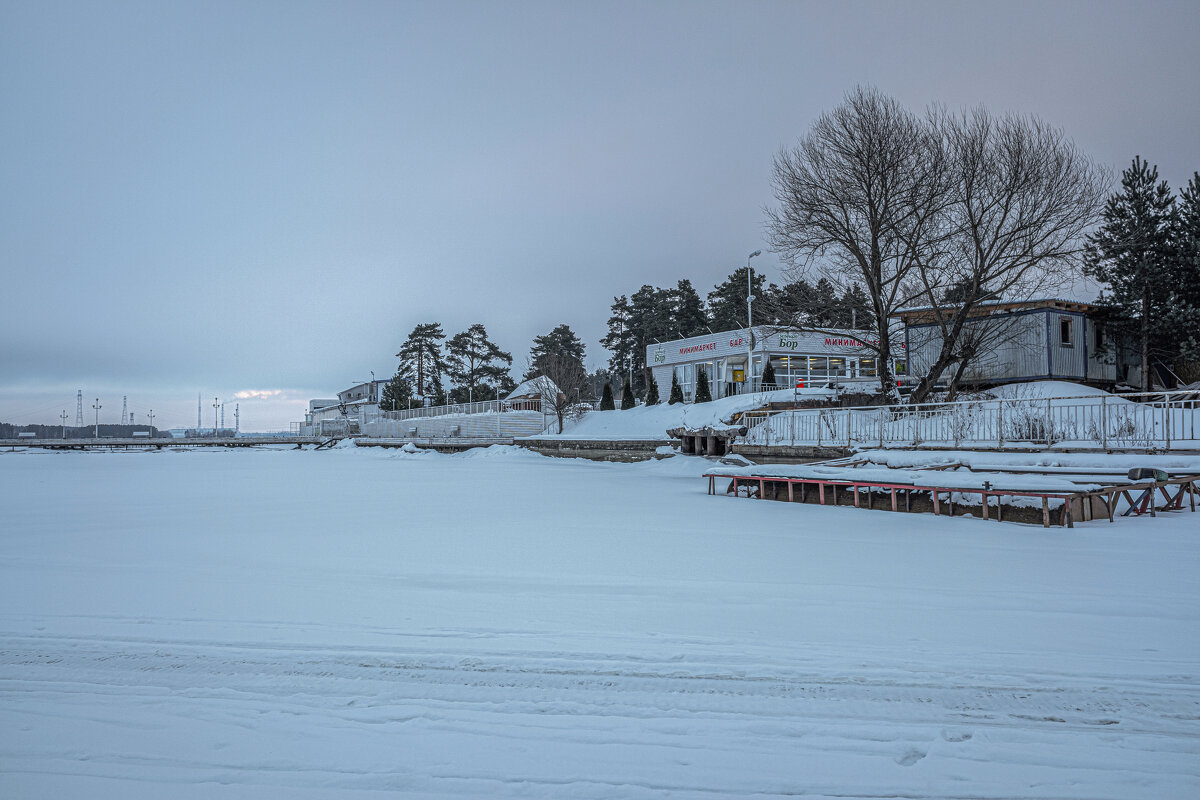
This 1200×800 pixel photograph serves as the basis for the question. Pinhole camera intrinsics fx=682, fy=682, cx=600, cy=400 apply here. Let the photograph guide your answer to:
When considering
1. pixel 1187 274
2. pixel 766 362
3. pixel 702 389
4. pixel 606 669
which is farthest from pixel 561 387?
pixel 606 669

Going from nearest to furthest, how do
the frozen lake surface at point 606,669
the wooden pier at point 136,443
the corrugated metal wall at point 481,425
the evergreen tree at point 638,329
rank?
the frozen lake surface at point 606,669, the corrugated metal wall at point 481,425, the evergreen tree at point 638,329, the wooden pier at point 136,443

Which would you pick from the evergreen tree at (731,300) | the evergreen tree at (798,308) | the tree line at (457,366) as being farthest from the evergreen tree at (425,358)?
the evergreen tree at (798,308)

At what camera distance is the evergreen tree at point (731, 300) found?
2073 inches

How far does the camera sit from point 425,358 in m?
74.8

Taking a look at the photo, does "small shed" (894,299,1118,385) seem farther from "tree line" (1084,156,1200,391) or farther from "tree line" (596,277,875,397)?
"tree line" (596,277,875,397)

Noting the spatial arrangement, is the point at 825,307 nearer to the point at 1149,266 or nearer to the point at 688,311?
the point at 1149,266

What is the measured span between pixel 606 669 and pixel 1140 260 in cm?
2853

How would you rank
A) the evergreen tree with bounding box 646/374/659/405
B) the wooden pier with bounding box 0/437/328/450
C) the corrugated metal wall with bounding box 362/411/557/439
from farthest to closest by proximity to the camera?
the wooden pier with bounding box 0/437/328/450 → the corrugated metal wall with bounding box 362/411/557/439 → the evergreen tree with bounding box 646/374/659/405

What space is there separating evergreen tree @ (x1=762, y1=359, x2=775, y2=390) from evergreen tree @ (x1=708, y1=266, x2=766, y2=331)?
54.7ft

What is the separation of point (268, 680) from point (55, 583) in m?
4.48

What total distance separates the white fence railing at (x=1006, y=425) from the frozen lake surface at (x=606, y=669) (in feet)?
14.8

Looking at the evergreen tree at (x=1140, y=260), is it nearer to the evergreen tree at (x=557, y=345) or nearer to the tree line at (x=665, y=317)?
the tree line at (x=665, y=317)

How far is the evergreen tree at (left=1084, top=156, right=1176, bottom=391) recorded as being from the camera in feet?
79.9

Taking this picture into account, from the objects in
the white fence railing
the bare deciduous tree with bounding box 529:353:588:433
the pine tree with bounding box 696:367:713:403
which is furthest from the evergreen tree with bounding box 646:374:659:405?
the white fence railing
